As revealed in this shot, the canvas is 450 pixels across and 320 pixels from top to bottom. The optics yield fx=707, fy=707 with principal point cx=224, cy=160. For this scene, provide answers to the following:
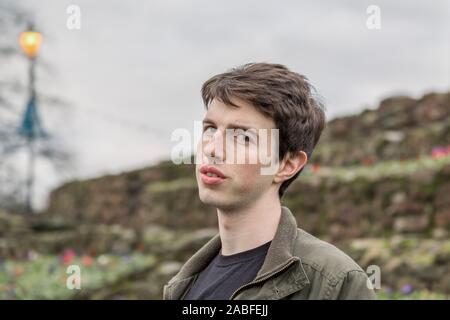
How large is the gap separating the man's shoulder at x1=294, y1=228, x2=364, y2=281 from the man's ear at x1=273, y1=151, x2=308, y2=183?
0.16 metres

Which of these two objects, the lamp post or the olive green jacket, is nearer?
the olive green jacket

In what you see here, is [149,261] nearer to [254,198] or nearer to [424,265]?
[424,265]

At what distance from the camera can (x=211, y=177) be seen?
5.51 ft

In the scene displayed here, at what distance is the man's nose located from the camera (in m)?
1.68

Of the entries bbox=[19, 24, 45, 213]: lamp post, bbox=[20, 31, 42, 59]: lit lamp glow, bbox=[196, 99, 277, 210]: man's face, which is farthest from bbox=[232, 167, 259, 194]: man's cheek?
bbox=[20, 31, 42, 59]: lit lamp glow

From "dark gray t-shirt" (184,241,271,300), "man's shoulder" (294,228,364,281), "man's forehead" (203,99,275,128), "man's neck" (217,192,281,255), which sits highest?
"man's forehead" (203,99,275,128)

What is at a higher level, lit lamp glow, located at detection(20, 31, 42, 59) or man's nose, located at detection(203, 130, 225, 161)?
lit lamp glow, located at detection(20, 31, 42, 59)

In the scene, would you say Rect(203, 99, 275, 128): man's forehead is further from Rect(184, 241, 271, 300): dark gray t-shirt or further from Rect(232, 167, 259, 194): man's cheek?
Rect(184, 241, 271, 300): dark gray t-shirt

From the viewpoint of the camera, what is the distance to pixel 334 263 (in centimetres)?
161

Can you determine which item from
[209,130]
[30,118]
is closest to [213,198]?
[209,130]

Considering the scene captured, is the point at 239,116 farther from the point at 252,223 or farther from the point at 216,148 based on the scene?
the point at 252,223

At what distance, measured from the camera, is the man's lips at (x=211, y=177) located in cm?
167

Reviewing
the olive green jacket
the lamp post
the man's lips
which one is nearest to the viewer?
the olive green jacket

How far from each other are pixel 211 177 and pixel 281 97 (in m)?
0.26
